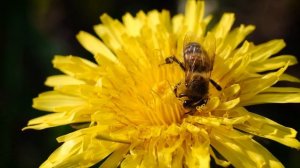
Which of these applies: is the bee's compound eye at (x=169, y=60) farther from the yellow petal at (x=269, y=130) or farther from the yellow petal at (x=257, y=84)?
the yellow petal at (x=269, y=130)

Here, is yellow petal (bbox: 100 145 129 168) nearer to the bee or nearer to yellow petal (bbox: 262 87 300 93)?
the bee

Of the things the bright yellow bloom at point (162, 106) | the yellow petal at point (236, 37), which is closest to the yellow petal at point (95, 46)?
the bright yellow bloom at point (162, 106)

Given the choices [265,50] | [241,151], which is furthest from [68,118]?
[265,50]

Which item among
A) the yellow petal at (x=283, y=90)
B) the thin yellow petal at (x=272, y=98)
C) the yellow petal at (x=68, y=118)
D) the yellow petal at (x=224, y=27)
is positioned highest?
the yellow petal at (x=224, y=27)

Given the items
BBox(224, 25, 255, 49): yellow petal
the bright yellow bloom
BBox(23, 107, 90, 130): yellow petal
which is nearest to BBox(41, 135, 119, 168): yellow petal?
the bright yellow bloom

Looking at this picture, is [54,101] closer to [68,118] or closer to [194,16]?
[68,118]

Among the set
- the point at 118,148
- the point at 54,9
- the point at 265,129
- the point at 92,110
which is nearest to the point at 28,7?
the point at 54,9

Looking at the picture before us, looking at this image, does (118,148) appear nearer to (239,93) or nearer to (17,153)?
(239,93)
